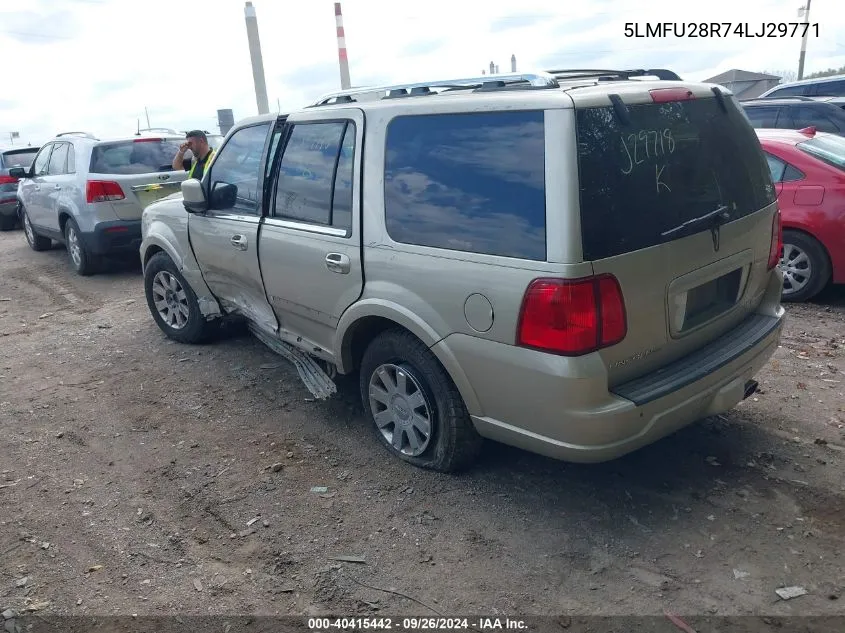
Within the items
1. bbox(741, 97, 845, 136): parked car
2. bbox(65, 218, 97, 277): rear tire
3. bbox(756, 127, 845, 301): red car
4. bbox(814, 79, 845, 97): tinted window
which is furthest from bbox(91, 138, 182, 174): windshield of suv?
bbox(814, 79, 845, 97): tinted window

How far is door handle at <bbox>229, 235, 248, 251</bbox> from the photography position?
4469 mm

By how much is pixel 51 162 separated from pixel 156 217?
16.0 feet

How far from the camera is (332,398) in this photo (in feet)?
15.3

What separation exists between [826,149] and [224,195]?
17.0 feet

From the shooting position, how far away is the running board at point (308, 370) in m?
4.37

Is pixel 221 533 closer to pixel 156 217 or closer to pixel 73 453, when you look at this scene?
pixel 73 453

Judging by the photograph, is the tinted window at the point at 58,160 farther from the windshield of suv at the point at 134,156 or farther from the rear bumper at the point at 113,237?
the rear bumper at the point at 113,237

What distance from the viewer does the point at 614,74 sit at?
3658 millimetres

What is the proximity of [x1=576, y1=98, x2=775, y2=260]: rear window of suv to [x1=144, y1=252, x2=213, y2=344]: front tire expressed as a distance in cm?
380

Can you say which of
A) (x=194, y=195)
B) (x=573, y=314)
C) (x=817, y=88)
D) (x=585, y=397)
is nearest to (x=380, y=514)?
(x=585, y=397)

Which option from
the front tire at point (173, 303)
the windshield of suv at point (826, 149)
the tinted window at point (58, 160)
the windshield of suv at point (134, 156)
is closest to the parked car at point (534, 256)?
the front tire at point (173, 303)

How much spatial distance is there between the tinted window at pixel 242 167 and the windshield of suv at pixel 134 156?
3998mm

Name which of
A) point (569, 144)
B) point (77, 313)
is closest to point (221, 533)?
point (569, 144)

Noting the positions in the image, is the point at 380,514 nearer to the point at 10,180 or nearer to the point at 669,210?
the point at 669,210
